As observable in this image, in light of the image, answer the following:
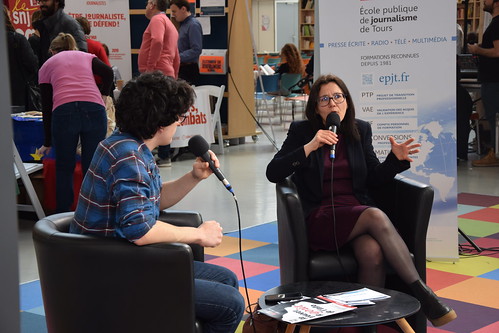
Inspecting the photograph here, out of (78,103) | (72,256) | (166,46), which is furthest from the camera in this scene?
(166,46)

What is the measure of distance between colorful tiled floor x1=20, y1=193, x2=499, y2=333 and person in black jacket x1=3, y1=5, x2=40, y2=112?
2.66 m

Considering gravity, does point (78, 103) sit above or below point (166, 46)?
below

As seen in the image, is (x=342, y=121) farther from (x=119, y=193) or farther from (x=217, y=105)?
(x=217, y=105)

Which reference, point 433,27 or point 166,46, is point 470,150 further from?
point 433,27

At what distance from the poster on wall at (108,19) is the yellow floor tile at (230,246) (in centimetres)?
477

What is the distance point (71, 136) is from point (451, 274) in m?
2.81

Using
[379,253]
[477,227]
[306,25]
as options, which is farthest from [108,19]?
[306,25]

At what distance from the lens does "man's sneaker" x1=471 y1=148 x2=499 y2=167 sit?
806cm

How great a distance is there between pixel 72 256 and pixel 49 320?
0.29 meters

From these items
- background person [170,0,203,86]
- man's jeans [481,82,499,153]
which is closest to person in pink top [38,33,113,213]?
background person [170,0,203,86]

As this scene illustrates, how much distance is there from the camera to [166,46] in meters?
8.05

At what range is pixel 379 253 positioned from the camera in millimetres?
3219

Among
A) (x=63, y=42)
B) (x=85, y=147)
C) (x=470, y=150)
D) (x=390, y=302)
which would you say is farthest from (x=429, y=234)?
(x=470, y=150)

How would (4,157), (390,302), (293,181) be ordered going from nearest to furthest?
(4,157) < (390,302) < (293,181)
